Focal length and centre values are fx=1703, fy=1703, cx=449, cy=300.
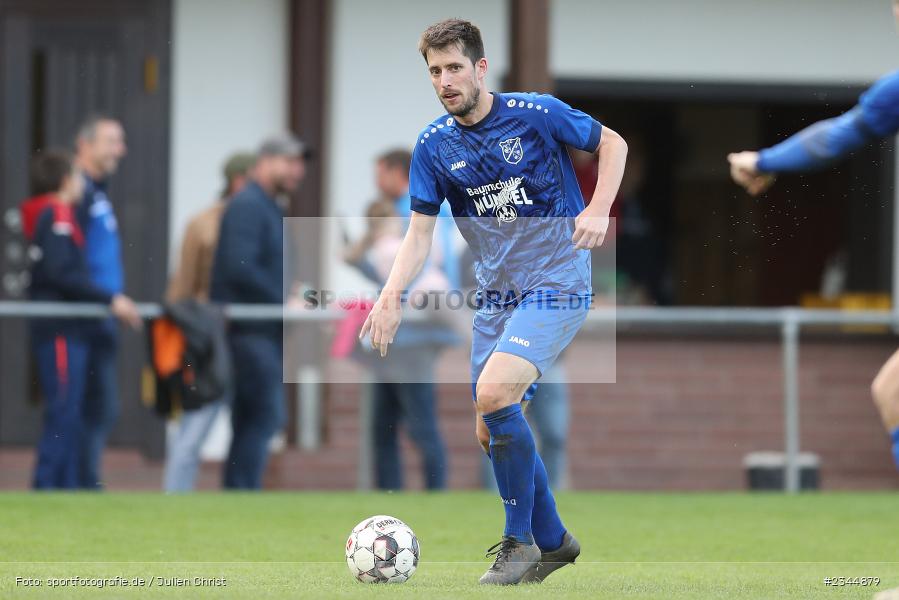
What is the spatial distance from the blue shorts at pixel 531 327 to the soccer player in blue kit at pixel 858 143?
46.4 inches

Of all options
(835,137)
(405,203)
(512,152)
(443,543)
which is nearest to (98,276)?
(405,203)

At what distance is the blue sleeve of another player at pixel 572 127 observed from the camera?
6434 millimetres

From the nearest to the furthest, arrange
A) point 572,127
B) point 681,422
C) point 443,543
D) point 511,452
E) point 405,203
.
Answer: point 511,452, point 572,127, point 443,543, point 405,203, point 681,422

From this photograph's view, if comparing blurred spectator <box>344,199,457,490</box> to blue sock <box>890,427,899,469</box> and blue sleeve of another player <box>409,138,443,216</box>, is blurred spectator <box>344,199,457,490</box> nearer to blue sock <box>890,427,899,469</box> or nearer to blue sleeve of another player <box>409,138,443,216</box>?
blue sleeve of another player <box>409,138,443,216</box>

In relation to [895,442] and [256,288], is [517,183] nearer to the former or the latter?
[895,442]

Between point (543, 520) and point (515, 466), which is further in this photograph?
point (543, 520)

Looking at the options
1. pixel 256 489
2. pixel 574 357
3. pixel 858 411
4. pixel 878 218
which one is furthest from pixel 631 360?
pixel 256 489

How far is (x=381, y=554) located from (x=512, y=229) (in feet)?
4.34

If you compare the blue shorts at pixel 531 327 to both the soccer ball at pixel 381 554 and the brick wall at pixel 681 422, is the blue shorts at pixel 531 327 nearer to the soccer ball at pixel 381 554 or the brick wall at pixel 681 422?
the soccer ball at pixel 381 554

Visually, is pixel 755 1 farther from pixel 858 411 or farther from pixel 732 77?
pixel 858 411

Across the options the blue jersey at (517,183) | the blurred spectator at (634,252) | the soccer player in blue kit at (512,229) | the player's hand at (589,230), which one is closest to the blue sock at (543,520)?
the soccer player in blue kit at (512,229)

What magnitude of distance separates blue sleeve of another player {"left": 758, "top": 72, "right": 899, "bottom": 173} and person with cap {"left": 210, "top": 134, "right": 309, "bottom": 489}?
5349mm

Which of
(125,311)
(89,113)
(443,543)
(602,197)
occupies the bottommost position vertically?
(443,543)

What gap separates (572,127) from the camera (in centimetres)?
643
